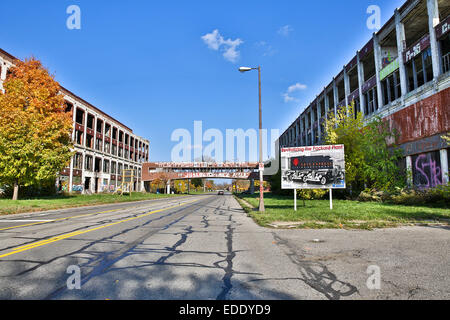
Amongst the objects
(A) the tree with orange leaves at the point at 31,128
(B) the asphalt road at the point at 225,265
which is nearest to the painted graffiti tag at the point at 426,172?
(B) the asphalt road at the point at 225,265

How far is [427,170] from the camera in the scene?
1820 centimetres

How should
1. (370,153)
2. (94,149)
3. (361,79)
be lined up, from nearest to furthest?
1. (370,153)
2. (361,79)
3. (94,149)

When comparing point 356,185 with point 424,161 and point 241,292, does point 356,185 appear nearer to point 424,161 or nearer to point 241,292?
point 424,161

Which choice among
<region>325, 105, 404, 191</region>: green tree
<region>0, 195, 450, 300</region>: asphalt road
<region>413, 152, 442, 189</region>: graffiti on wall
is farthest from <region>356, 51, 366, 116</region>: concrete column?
<region>0, 195, 450, 300</region>: asphalt road

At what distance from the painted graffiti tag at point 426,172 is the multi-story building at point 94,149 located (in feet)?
130

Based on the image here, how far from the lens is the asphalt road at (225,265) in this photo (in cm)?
345

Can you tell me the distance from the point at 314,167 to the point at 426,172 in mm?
10346

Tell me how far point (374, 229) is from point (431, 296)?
5996 millimetres

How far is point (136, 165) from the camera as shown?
224 ft

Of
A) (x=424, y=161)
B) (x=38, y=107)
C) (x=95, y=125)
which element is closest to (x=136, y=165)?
(x=95, y=125)

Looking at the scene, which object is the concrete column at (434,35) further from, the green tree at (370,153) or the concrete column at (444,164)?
the green tree at (370,153)

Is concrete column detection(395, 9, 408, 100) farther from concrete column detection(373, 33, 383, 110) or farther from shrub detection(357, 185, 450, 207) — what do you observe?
shrub detection(357, 185, 450, 207)

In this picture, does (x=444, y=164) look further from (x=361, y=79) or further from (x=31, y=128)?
(x=31, y=128)

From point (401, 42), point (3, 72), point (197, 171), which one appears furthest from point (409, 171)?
point (197, 171)
